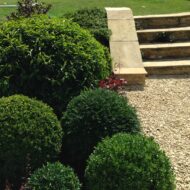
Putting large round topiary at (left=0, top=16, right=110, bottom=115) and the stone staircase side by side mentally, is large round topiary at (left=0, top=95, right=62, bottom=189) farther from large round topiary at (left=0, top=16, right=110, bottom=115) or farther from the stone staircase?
the stone staircase

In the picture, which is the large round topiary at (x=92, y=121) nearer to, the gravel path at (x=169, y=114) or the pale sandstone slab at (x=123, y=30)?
the gravel path at (x=169, y=114)

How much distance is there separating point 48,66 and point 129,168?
7.01 feet

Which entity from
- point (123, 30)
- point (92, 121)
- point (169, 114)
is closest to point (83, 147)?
point (92, 121)

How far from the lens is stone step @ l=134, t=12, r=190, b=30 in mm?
10453

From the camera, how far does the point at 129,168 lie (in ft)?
14.7

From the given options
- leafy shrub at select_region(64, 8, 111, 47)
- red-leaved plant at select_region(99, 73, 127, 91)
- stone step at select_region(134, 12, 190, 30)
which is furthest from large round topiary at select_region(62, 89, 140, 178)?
stone step at select_region(134, 12, 190, 30)

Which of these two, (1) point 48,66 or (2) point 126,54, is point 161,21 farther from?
(1) point 48,66

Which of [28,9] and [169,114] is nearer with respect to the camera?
[169,114]

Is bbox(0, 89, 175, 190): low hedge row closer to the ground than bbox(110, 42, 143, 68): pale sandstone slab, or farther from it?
farther from it

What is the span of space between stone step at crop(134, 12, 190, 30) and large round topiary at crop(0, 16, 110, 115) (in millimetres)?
4265

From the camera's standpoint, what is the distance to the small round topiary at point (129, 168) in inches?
177

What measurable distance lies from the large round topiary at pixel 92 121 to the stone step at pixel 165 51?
4152mm

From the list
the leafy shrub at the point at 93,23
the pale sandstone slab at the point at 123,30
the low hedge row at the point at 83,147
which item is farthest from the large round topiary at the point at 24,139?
the pale sandstone slab at the point at 123,30

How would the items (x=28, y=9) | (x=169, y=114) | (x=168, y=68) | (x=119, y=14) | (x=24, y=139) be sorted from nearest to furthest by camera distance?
(x=24, y=139) < (x=169, y=114) < (x=168, y=68) < (x=28, y=9) < (x=119, y=14)
